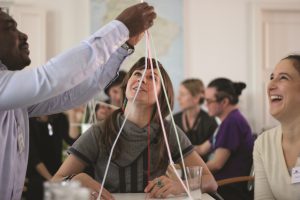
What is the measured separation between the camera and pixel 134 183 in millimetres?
1795

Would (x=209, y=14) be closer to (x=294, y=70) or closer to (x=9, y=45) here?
(x=294, y=70)

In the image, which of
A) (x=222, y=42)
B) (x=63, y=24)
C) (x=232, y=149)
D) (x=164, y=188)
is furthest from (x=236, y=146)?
(x=63, y=24)

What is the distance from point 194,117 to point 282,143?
201 cm

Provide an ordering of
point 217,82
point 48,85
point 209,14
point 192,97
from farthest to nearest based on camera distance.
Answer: point 209,14 < point 192,97 < point 217,82 < point 48,85

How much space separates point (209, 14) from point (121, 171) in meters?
3.39

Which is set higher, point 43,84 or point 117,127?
point 43,84

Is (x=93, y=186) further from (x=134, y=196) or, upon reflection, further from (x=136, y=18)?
(x=136, y=18)

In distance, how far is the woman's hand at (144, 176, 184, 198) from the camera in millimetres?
1485

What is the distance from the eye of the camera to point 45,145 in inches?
130

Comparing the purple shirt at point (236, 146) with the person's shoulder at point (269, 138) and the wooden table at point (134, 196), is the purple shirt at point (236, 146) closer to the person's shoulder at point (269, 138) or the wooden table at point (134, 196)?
the person's shoulder at point (269, 138)

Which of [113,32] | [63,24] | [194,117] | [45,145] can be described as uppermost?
[63,24]

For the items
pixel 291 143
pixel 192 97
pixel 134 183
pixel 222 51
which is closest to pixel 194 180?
pixel 134 183

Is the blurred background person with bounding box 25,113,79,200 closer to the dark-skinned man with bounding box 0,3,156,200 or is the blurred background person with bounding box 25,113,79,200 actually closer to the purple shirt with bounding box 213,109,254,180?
the purple shirt with bounding box 213,109,254,180

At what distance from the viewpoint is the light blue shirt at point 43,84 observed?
1.05 meters
